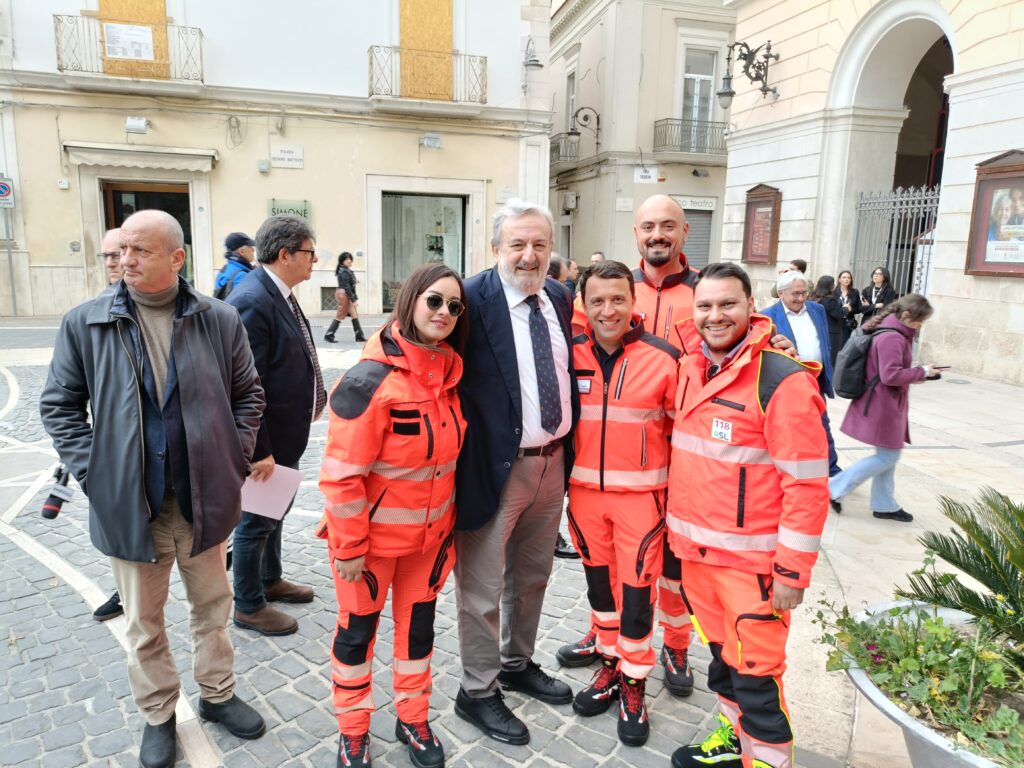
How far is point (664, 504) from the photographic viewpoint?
9.46 ft

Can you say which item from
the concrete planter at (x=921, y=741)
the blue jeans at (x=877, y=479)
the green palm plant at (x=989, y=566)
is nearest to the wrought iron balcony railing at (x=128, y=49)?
the blue jeans at (x=877, y=479)

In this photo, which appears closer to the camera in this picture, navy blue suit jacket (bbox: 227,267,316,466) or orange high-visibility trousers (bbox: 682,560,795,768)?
orange high-visibility trousers (bbox: 682,560,795,768)

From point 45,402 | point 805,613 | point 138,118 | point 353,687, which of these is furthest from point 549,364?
point 138,118

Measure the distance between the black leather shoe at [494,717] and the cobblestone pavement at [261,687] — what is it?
39mm

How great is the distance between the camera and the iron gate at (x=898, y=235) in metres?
11.5

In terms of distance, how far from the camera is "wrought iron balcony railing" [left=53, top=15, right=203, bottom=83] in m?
14.6

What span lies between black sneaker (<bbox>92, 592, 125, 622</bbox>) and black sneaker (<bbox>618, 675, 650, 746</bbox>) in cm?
265

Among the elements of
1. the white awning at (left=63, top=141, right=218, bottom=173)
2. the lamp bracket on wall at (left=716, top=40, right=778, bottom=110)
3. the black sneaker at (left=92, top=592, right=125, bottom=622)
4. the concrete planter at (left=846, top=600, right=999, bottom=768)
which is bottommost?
the black sneaker at (left=92, top=592, right=125, bottom=622)

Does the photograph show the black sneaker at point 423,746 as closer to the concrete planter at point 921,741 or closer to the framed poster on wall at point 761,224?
the concrete planter at point 921,741

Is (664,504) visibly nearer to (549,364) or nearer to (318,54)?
(549,364)

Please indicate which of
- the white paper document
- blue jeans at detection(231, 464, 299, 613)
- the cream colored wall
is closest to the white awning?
the cream colored wall

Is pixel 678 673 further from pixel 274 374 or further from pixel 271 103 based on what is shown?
pixel 271 103

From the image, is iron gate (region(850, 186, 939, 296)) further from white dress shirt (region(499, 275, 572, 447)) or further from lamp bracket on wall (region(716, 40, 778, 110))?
white dress shirt (region(499, 275, 572, 447))

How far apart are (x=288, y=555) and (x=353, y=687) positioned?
208 centimetres
